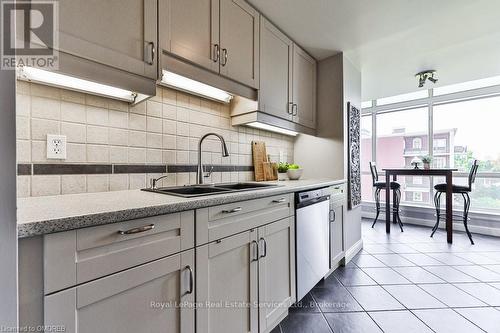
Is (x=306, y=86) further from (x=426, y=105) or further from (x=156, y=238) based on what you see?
(x=426, y=105)

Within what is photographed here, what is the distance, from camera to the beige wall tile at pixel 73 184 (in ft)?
3.71

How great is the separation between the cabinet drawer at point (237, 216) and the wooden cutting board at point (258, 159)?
2.29ft

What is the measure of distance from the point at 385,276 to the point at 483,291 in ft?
2.39

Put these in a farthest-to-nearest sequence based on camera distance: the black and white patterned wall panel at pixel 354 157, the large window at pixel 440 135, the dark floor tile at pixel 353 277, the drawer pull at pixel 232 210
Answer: the large window at pixel 440 135 < the black and white patterned wall panel at pixel 354 157 < the dark floor tile at pixel 353 277 < the drawer pull at pixel 232 210

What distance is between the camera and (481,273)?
2293 mm

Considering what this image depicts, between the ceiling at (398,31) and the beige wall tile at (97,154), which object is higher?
the ceiling at (398,31)

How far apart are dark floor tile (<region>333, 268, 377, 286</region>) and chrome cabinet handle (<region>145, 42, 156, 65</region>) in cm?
232

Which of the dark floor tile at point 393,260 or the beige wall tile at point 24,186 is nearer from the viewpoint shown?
the beige wall tile at point 24,186

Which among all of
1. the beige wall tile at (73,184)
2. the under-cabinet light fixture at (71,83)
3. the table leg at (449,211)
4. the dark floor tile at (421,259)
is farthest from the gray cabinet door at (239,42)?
the table leg at (449,211)

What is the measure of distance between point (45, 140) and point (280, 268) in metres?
1.47

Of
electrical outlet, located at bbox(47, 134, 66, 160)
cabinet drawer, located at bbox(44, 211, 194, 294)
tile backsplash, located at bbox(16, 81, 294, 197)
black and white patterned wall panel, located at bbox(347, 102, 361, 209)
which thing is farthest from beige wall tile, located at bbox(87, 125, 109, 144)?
black and white patterned wall panel, located at bbox(347, 102, 361, 209)

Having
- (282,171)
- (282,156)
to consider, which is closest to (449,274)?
(282,171)

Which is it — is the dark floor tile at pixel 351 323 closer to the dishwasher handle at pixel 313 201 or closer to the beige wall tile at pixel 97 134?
the dishwasher handle at pixel 313 201

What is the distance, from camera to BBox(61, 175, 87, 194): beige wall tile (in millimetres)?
1132
